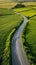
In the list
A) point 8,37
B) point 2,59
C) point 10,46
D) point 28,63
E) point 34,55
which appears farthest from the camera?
point 8,37

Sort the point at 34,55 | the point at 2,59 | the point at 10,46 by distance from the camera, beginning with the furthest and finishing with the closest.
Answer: the point at 10,46 < the point at 34,55 < the point at 2,59

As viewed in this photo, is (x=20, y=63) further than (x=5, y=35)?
No

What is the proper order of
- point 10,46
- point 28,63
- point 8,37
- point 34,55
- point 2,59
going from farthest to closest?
point 8,37, point 10,46, point 34,55, point 2,59, point 28,63

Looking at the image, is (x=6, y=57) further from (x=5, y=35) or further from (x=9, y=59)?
(x=5, y=35)

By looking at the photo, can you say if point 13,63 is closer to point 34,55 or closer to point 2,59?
point 2,59

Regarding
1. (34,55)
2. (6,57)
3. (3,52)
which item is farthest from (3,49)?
(34,55)

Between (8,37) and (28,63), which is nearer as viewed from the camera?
(28,63)

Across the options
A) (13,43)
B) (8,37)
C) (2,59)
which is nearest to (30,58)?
(2,59)

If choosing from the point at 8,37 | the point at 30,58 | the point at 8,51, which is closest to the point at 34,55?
the point at 30,58

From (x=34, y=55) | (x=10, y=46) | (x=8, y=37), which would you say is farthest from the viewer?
(x=8, y=37)
